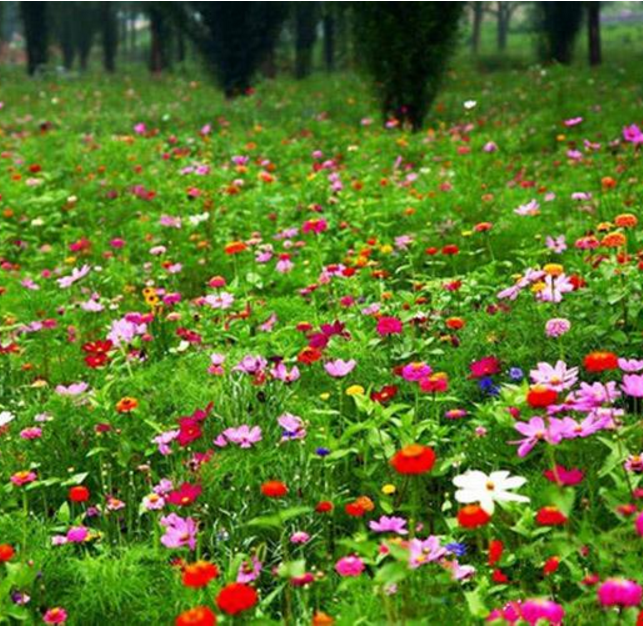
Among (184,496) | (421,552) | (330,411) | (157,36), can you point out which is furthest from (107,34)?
(421,552)

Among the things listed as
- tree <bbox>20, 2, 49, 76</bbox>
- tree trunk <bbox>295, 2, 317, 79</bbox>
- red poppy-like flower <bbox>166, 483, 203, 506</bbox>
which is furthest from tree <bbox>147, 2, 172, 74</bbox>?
red poppy-like flower <bbox>166, 483, 203, 506</bbox>

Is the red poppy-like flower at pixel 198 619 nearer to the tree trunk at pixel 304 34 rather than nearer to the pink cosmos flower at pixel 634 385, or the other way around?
the pink cosmos flower at pixel 634 385

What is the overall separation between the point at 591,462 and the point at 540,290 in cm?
75

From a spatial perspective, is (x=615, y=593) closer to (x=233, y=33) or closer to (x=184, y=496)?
(x=184, y=496)

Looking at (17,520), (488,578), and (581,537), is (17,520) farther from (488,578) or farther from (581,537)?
(581,537)

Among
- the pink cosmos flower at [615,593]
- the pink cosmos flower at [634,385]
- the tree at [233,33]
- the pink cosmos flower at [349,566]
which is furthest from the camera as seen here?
the tree at [233,33]

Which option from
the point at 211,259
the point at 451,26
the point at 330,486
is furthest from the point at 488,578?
the point at 451,26

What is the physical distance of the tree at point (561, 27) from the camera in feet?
72.5

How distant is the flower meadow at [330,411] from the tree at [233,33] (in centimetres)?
1066

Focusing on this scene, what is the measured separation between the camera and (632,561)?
202 centimetres

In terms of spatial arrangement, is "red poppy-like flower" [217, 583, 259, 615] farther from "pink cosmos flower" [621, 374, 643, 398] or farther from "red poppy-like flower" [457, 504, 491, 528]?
"pink cosmos flower" [621, 374, 643, 398]

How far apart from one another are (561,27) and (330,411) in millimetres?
22308

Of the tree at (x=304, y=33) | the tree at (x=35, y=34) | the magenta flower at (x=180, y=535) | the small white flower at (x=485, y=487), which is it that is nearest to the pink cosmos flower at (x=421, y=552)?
the small white flower at (x=485, y=487)

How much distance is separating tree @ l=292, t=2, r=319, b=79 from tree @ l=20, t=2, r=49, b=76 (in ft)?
25.2
